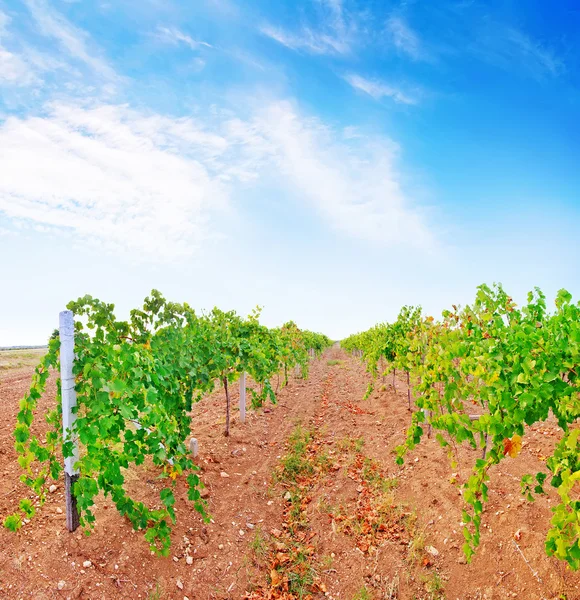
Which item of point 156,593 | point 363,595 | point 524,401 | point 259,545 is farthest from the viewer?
point 259,545

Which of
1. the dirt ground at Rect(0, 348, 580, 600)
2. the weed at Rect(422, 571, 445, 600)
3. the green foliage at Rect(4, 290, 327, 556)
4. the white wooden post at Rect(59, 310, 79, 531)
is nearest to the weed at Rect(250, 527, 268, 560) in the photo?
the dirt ground at Rect(0, 348, 580, 600)

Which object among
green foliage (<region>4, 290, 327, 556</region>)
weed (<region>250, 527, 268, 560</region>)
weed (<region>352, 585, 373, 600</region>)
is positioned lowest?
weed (<region>352, 585, 373, 600</region>)

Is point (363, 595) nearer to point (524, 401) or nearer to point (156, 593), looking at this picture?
point (156, 593)

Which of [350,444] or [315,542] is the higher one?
[350,444]

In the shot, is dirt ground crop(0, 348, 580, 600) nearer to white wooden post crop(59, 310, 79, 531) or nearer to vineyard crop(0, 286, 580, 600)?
vineyard crop(0, 286, 580, 600)

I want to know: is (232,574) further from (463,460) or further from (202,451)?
(463,460)

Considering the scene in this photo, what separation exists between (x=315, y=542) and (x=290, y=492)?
154cm

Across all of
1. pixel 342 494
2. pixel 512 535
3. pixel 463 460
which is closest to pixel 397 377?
pixel 463 460

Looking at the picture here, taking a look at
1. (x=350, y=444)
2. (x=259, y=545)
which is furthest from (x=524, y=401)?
(x=350, y=444)

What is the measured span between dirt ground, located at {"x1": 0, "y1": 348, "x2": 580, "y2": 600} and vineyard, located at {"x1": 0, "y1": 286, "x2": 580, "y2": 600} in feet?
0.07

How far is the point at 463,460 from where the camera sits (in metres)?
7.21

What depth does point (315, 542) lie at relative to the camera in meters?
5.31

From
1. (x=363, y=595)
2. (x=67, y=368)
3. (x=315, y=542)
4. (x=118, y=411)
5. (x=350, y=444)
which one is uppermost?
(x=67, y=368)

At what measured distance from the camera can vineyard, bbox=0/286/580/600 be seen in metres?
3.54
